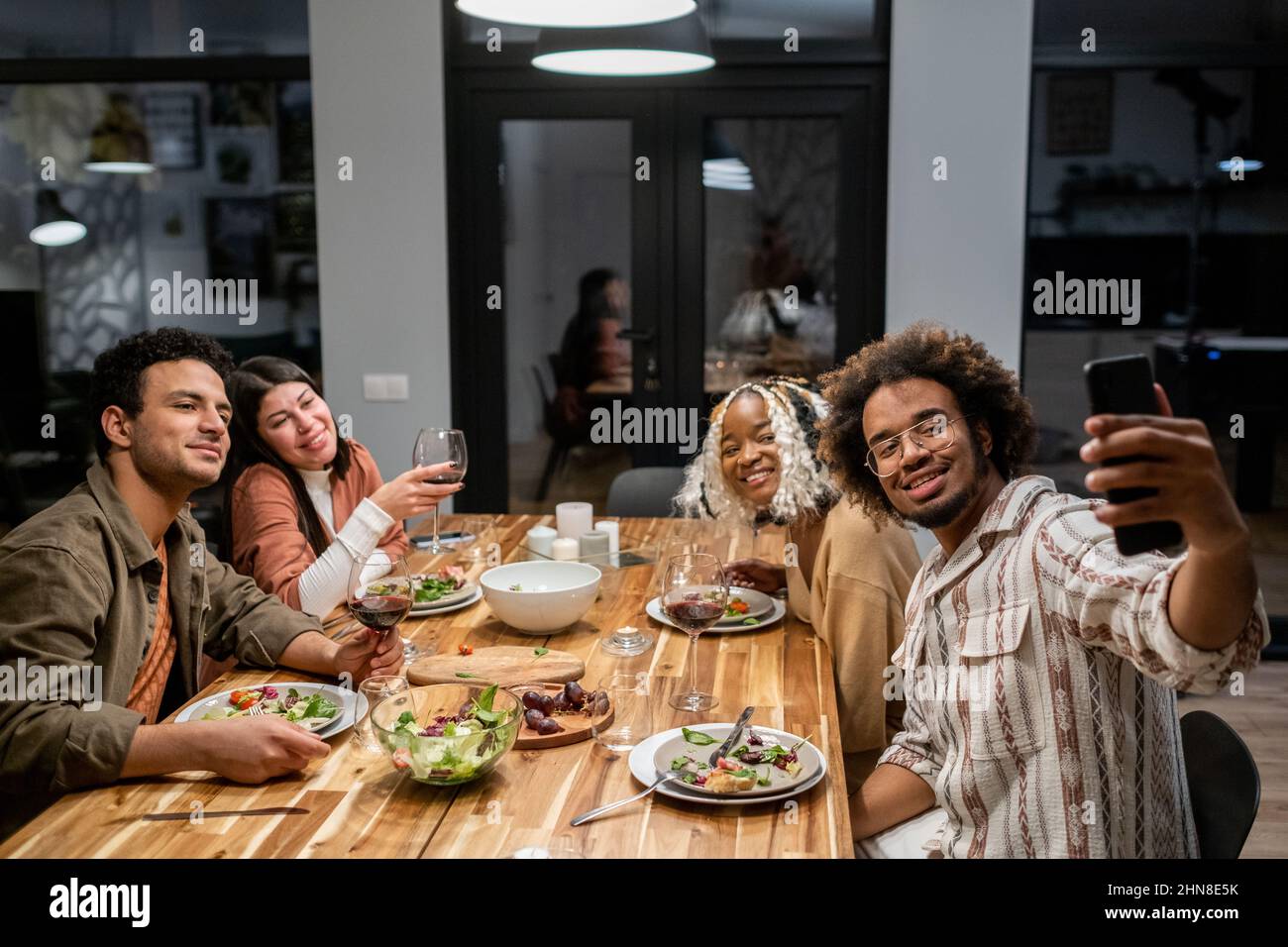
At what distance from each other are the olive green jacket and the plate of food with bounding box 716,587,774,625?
810mm

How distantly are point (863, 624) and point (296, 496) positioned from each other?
1394 millimetres

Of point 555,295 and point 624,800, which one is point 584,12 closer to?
point 624,800

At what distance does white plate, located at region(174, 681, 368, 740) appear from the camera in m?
1.79

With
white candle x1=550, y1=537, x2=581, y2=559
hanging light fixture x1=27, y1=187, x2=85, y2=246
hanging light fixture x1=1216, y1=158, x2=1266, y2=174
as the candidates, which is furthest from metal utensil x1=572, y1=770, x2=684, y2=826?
hanging light fixture x1=27, y1=187, x2=85, y2=246

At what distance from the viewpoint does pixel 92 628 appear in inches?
70.6

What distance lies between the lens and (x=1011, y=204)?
4508 mm

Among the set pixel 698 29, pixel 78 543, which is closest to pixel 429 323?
pixel 698 29

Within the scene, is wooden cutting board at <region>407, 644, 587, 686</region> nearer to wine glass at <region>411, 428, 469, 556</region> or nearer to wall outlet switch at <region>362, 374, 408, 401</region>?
wine glass at <region>411, 428, 469, 556</region>

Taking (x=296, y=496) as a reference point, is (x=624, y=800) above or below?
below

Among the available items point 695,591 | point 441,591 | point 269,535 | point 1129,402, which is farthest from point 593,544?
point 1129,402

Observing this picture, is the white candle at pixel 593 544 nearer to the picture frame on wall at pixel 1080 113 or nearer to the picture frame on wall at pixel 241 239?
the picture frame on wall at pixel 241 239

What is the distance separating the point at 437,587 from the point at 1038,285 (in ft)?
9.86

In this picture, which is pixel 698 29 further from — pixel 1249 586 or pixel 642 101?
pixel 1249 586

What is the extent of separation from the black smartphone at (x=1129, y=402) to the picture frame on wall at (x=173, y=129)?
4.51m
